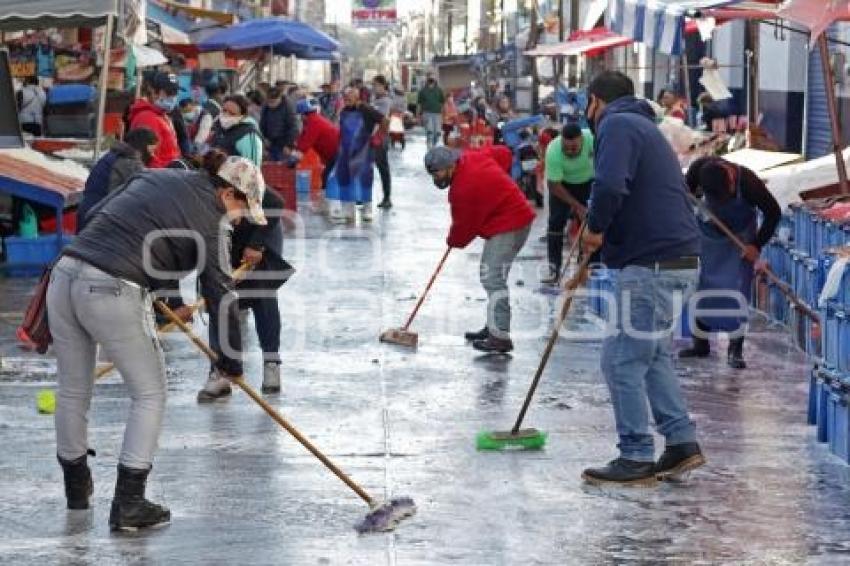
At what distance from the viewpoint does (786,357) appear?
12.5 m

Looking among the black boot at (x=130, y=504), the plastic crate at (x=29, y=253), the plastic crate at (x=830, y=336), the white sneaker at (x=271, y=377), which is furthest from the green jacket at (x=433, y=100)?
the black boot at (x=130, y=504)

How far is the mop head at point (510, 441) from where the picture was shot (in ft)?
30.2

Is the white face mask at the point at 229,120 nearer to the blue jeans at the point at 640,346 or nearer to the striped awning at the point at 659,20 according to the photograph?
the striped awning at the point at 659,20

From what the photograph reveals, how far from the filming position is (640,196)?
8.39 metres

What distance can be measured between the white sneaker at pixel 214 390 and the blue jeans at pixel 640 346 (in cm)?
286

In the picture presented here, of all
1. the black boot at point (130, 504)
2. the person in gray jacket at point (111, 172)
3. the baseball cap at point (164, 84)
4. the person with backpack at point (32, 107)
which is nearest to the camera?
the black boot at point (130, 504)

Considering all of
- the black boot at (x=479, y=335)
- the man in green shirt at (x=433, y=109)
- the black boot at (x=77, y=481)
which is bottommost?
the man in green shirt at (x=433, y=109)

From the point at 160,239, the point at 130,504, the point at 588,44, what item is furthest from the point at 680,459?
the point at 588,44

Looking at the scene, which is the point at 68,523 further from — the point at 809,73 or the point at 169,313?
the point at 809,73

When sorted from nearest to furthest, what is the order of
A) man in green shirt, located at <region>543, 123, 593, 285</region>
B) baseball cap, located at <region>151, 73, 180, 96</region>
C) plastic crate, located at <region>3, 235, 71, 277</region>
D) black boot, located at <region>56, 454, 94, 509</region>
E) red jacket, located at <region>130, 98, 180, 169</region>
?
black boot, located at <region>56, 454, 94, 509</region>, red jacket, located at <region>130, 98, 180, 169</region>, man in green shirt, located at <region>543, 123, 593, 285</region>, plastic crate, located at <region>3, 235, 71, 277</region>, baseball cap, located at <region>151, 73, 180, 96</region>

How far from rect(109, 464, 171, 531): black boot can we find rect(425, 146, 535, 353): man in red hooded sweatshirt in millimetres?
5189

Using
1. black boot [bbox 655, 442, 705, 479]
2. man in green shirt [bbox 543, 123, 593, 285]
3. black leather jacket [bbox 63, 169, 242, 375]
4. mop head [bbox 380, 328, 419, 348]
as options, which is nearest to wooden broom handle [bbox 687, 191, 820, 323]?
mop head [bbox 380, 328, 419, 348]

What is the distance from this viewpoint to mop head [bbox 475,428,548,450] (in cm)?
920

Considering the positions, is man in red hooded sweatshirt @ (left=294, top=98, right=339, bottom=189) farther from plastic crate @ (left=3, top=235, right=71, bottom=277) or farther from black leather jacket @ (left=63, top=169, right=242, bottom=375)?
black leather jacket @ (left=63, top=169, right=242, bottom=375)
